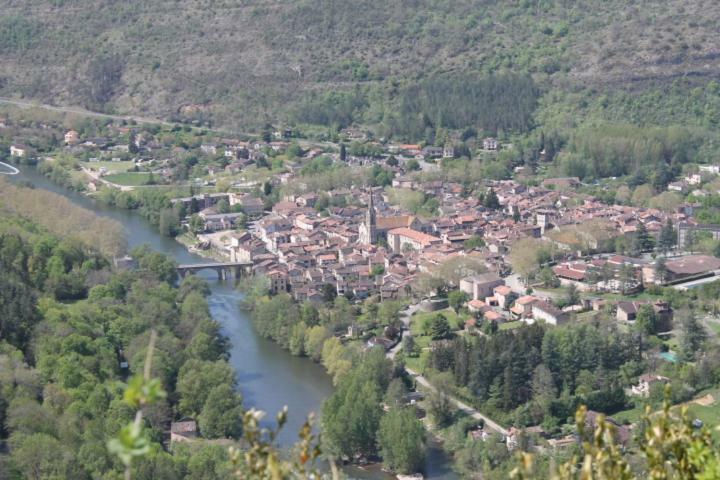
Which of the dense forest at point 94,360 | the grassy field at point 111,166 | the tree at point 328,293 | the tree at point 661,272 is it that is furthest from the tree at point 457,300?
the grassy field at point 111,166

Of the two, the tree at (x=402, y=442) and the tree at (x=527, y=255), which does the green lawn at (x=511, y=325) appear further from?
the tree at (x=402, y=442)

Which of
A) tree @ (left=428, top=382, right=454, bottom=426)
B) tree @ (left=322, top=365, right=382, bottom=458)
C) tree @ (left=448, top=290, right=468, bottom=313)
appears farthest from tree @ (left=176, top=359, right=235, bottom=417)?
tree @ (left=448, top=290, right=468, bottom=313)

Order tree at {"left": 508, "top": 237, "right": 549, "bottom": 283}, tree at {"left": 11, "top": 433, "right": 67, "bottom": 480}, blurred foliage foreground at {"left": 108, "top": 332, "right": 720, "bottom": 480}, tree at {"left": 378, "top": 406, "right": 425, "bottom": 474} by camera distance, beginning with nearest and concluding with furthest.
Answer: blurred foliage foreground at {"left": 108, "top": 332, "right": 720, "bottom": 480}
tree at {"left": 11, "top": 433, "right": 67, "bottom": 480}
tree at {"left": 378, "top": 406, "right": 425, "bottom": 474}
tree at {"left": 508, "top": 237, "right": 549, "bottom": 283}

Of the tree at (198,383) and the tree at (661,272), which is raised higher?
the tree at (198,383)

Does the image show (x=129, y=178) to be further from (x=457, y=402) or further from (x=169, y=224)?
(x=457, y=402)

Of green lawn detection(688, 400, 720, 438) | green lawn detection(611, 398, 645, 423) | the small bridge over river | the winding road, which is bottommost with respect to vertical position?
the small bridge over river

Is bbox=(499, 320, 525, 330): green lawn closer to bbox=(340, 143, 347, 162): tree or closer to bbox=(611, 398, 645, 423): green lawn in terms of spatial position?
bbox=(611, 398, 645, 423): green lawn

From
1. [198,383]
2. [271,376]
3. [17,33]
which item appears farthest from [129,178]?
[17,33]
